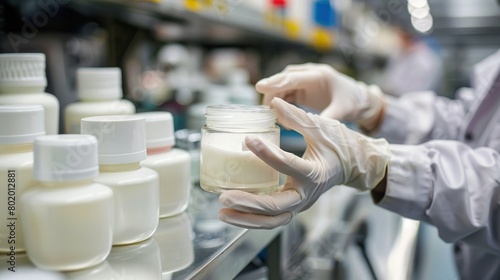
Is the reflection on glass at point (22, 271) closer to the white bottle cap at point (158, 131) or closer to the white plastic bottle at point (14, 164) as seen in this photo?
the white plastic bottle at point (14, 164)

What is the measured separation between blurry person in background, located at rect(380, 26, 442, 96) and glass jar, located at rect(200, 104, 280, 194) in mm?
5015

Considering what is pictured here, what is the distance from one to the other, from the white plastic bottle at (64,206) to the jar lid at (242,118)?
0.72 ft

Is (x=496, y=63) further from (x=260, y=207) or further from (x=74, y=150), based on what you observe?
(x=74, y=150)

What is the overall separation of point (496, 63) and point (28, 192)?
146cm

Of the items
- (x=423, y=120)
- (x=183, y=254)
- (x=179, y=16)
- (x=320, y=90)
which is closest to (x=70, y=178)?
(x=183, y=254)

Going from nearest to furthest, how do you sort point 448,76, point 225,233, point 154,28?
point 225,233 → point 154,28 → point 448,76

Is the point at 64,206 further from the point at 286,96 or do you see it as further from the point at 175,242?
the point at 286,96

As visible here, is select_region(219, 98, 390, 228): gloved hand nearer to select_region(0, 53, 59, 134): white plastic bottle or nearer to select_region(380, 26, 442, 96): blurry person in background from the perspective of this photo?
select_region(0, 53, 59, 134): white plastic bottle

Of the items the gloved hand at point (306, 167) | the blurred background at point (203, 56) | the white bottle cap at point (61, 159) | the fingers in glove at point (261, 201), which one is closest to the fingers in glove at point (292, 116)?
the gloved hand at point (306, 167)

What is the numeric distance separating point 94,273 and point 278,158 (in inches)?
11.7

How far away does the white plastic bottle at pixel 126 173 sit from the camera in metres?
0.71

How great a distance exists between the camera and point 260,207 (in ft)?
2.49

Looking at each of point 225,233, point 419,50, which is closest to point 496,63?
point 225,233

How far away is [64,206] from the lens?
61 cm
